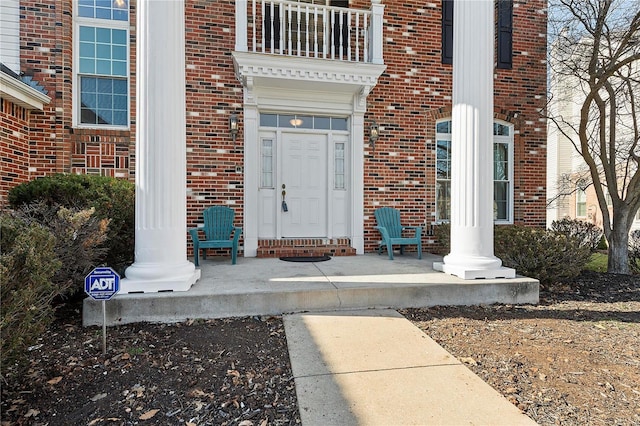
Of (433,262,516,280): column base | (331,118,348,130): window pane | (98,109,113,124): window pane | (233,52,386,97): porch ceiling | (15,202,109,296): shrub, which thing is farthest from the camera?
(331,118,348,130): window pane

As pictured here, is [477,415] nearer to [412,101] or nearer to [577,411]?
[577,411]

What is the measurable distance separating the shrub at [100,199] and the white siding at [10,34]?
2.46m

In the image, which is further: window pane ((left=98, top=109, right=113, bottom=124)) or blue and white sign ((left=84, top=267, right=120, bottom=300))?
window pane ((left=98, top=109, right=113, bottom=124))

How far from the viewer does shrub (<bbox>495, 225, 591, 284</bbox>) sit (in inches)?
200

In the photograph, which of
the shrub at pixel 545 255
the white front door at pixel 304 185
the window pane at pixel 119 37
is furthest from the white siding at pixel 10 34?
the shrub at pixel 545 255

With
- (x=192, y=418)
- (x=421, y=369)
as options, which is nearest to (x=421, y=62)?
(x=421, y=369)

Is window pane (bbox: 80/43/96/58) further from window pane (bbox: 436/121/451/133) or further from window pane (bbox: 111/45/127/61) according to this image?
window pane (bbox: 436/121/451/133)

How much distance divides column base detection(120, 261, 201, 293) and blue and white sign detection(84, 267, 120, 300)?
2.77 feet

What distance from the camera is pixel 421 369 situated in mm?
2666

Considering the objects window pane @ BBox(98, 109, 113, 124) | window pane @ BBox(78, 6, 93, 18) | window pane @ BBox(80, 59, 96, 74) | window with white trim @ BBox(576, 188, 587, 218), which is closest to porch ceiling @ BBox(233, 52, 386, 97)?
window pane @ BBox(98, 109, 113, 124)

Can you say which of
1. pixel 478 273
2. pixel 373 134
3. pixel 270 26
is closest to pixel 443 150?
pixel 373 134

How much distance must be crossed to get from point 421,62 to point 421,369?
643cm

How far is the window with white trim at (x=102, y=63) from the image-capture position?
631 centimetres

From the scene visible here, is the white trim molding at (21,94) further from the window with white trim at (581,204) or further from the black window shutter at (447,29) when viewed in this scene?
the window with white trim at (581,204)
